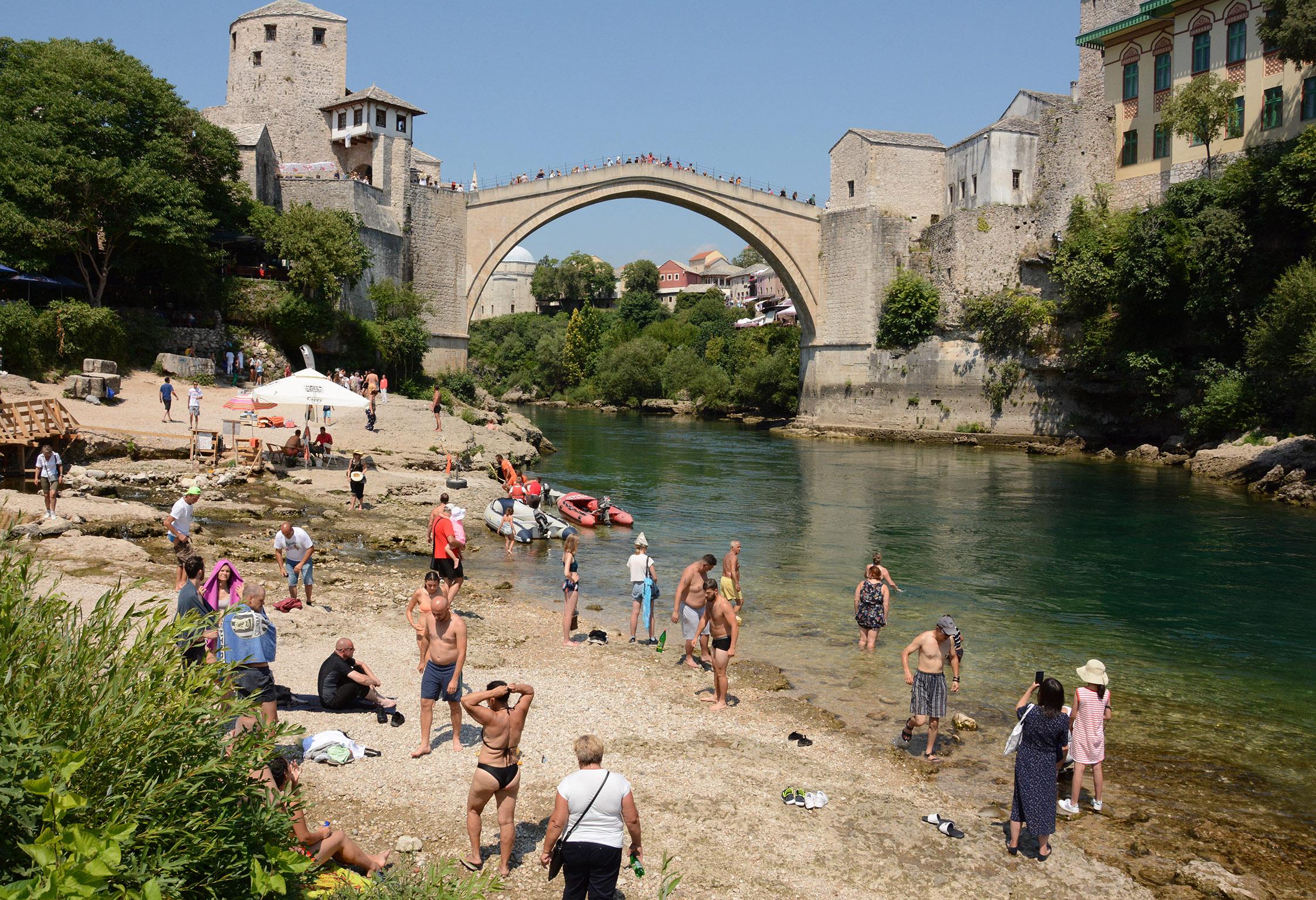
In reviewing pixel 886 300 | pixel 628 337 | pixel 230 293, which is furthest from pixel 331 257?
pixel 628 337

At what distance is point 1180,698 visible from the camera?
10039 mm

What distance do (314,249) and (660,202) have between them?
18469 mm

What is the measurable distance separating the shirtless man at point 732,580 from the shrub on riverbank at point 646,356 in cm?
3881

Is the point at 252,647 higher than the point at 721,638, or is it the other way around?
the point at 252,647

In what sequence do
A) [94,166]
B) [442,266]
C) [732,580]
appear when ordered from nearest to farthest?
[732,580] < [94,166] < [442,266]

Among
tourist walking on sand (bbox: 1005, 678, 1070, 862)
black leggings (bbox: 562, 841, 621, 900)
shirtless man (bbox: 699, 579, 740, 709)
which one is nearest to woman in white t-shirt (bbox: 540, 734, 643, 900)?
black leggings (bbox: 562, 841, 621, 900)

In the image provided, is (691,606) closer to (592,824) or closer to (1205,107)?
(592,824)

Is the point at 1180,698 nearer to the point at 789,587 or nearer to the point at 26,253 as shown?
the point at 789,587

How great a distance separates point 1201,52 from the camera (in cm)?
3294

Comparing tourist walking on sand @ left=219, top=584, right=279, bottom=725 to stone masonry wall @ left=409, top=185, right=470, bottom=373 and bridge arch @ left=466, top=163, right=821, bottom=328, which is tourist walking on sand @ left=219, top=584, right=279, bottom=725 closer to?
stone masonry wall @ left=409, top=185, right=470, bottom=373

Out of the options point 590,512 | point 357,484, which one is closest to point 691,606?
point 357,484

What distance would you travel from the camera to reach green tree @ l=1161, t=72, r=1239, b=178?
30953mm

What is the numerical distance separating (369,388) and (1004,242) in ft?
88.1

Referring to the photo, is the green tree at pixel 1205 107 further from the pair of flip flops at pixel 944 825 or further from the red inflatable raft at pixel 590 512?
the pair of flip flops at pixel 944 825
